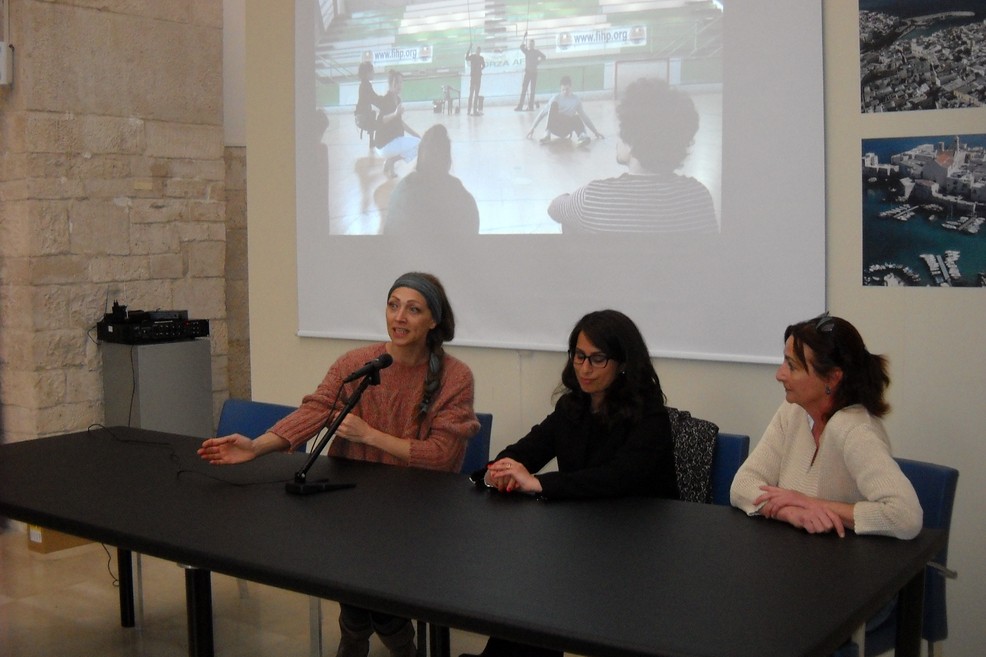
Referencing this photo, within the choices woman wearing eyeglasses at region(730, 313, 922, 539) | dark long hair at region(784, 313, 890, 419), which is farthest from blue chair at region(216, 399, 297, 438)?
dark long hair at region(784, 313, 890, 419)

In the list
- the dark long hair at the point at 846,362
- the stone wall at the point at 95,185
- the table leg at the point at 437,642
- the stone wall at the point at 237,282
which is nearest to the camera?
the dark long hair at the point at 846,362

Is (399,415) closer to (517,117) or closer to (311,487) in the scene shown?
(311,487)

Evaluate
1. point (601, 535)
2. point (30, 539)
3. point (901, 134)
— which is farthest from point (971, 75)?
point (30, 539)

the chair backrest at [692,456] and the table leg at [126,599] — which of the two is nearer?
the chair backrest at [692,456]

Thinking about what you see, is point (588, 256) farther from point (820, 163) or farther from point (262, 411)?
point (262, 411)

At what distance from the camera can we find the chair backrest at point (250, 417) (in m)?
3.41

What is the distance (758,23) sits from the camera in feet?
10.8

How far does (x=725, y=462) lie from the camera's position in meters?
2.75

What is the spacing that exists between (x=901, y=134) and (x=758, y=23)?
0.61 metres

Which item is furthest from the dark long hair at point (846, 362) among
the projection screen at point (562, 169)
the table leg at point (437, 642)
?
the table leg at point (437, 642)

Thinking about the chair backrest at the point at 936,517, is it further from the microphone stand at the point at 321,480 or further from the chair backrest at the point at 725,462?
the microphone stand at the point at 321,480

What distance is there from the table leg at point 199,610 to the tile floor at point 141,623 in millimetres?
1157

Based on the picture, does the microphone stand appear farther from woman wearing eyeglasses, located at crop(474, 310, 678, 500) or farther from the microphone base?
woman wearing eyeglasses, located at crop(474, 310, 678, 500)

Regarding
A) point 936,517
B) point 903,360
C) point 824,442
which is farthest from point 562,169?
point 936,517
